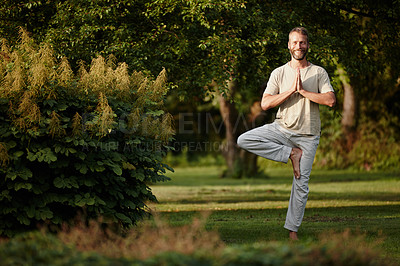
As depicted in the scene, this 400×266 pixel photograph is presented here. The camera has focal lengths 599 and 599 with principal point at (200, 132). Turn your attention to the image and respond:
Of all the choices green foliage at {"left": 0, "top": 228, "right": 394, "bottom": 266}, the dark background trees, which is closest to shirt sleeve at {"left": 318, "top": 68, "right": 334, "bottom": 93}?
the dark background trees

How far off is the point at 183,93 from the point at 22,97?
5079 mm

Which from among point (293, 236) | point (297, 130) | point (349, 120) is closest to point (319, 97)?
point (297, 130)

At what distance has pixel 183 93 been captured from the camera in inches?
454

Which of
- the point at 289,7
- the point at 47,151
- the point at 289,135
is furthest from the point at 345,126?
the point at 47,151

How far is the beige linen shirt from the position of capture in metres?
7.52

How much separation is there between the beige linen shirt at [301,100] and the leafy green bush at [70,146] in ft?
4.89

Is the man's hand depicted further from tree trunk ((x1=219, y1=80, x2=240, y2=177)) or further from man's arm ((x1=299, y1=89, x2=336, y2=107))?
tree trunk ((x1=219, y1=80, x2=240, y2=177))

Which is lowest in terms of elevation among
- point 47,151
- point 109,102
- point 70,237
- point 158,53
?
point 70,237

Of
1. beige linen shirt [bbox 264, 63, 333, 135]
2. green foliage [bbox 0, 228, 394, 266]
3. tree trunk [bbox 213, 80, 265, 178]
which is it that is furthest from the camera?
tree trunk [bbox 213, 80, 265, 178]

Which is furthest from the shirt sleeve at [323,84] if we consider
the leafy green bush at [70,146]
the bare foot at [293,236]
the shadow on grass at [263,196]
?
the shadow on grass at [263,196]

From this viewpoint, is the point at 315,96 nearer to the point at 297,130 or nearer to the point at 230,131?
the point at 297,130

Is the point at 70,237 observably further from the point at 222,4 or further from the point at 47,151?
the point at 222,4

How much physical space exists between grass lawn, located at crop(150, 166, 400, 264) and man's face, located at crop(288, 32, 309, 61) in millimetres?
2306

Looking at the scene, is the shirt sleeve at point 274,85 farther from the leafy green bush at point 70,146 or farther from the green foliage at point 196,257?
the green foliage at point 196,257
